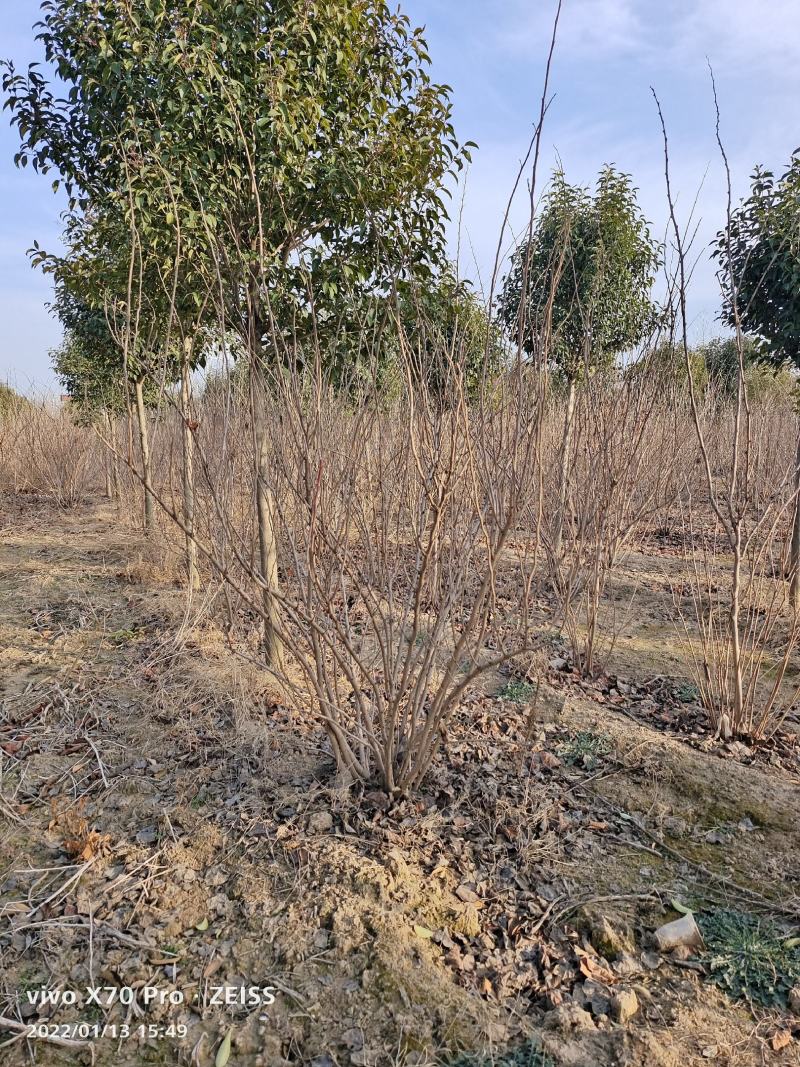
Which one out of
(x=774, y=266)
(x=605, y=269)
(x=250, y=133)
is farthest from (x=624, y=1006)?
(x=605, y=269)

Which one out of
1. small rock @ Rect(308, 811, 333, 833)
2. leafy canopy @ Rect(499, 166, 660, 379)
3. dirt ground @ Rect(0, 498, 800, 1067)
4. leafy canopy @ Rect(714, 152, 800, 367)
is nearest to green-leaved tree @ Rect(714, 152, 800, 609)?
leafy canopy @ Rect(714, 152, 800, 367)

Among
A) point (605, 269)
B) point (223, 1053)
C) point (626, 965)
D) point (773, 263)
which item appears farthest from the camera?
point (605, 269)

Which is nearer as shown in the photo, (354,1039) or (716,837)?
(354,1039)

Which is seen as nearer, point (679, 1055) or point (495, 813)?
point (679, 1055)

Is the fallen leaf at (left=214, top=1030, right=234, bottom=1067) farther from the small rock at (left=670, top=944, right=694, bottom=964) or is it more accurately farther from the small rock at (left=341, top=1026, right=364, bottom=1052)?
the small rock at (left=670, top=944, right=694, bottom=964)

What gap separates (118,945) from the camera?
1668mm

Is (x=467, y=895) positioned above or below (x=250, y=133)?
below

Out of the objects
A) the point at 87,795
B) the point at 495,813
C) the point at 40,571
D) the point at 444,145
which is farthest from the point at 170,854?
the point at 40,571

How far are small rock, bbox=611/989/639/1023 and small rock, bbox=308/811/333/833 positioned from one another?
953mm

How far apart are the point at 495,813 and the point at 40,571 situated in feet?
15.2

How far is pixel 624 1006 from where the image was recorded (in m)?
1.45

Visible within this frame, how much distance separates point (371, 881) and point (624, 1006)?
2.34 ft

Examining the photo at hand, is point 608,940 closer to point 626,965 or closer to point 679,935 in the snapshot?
point 626,965

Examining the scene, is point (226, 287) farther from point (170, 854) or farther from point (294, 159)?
point (170, 854)
